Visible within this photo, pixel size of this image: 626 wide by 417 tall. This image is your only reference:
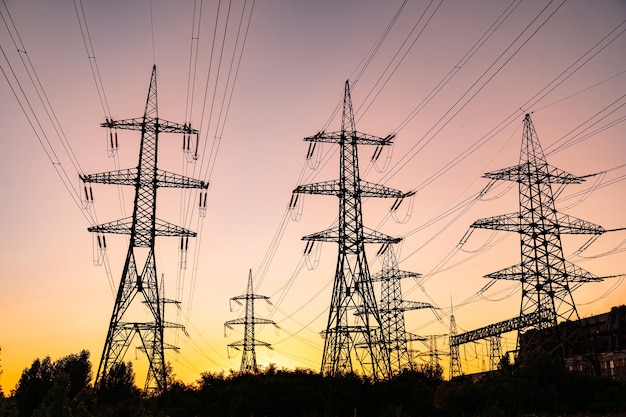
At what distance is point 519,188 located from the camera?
4888 cm

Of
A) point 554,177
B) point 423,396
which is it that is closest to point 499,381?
point 423,396

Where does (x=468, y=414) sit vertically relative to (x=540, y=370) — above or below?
below

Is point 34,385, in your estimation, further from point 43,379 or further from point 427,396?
point 427,396

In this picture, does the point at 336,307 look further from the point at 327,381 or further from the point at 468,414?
the point at 468,414

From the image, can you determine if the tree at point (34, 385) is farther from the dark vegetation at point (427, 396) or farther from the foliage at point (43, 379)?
the dark vegetation at point (427, 396)

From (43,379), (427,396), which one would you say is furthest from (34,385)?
(427,396)

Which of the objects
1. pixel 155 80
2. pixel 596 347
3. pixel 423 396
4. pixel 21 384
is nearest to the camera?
Result: pixel 423 396

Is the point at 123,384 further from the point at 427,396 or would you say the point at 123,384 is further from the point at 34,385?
the point at 427,396

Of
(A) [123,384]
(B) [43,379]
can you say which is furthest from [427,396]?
(B) [43,379]

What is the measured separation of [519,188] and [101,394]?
35329 mm

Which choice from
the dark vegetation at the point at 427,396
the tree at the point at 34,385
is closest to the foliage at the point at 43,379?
the tree at the point at 34,385

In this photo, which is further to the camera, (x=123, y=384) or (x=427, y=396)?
(x=123, y=384)

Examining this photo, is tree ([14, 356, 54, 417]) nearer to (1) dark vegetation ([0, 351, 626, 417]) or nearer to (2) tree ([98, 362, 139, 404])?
(2) tree ([98, 362, 139, 404])

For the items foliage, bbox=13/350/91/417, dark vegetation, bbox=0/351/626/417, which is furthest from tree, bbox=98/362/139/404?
dark vegetation, bbox=0/351/626/417
